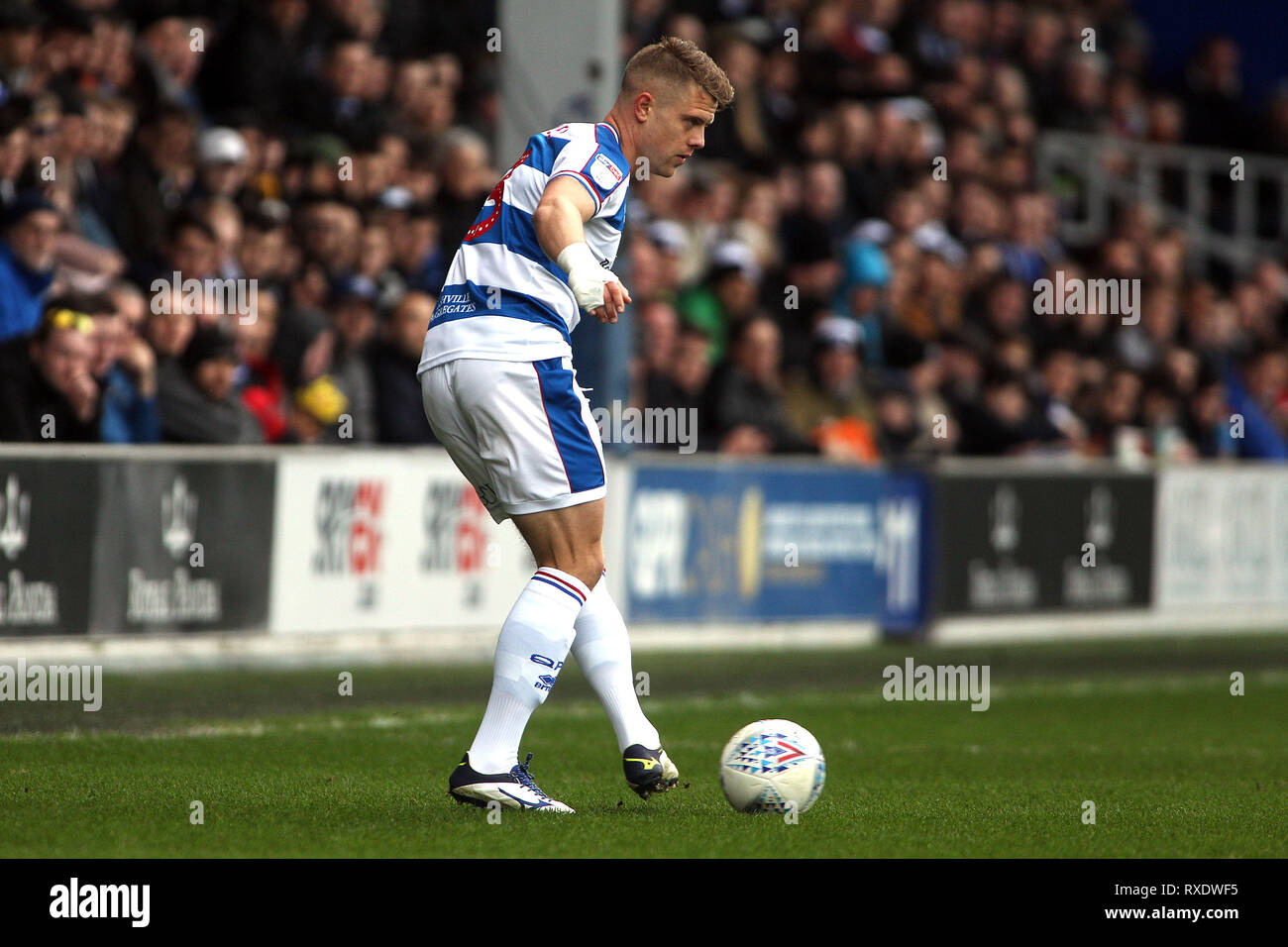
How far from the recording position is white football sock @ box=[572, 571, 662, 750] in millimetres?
6582

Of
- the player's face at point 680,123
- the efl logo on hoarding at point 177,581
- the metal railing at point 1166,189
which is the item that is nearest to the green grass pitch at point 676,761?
the efl logo on hoarding at point 177,581

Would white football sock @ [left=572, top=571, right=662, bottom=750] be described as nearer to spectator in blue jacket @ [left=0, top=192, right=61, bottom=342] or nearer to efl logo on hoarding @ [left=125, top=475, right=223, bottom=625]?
efl logo on hoarding @ [left=125, top=475, right=223, bottom=625]

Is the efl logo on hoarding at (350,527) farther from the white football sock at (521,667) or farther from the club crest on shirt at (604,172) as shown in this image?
the club crest on shirt at (604,172)

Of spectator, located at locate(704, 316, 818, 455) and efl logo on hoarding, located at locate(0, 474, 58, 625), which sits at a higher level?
spectator, located at locate(704, 316, 818, 455)

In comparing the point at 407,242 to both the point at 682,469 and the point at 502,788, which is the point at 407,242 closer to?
the point at 682,469

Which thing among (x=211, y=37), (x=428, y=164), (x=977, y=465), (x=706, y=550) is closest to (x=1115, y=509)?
(x=977, y=465)

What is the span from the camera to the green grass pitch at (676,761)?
585 cm

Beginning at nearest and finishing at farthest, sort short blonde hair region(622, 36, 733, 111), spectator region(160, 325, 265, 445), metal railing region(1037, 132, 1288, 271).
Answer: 1. short blonde hair region(622, 36, 733, 111)
2. spectator region(160, 325, 265, 445)
3. metal railing region(1037, 132, 1288, 271)

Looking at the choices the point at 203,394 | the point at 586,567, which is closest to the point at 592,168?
the point at 586,567

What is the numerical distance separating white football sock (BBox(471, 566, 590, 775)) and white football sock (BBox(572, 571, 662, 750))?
0.28 m

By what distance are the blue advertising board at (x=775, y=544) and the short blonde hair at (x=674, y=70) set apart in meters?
7.35

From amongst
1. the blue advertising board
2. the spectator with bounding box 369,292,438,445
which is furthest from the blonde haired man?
the blue advertising board

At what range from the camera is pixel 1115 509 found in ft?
55.6

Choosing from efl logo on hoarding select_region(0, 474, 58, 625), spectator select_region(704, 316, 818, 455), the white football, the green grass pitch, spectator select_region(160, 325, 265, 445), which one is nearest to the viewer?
the green grass pitch
